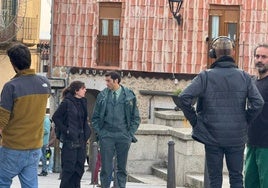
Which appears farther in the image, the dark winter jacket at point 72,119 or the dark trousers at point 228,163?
the dark winter jacket at point 72,119

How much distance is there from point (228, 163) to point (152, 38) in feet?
69.7

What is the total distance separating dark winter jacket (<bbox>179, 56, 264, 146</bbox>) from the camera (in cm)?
1064

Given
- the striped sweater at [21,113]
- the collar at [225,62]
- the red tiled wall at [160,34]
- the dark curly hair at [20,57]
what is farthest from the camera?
the red tiled wall at [160,34]

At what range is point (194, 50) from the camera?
3159 cm

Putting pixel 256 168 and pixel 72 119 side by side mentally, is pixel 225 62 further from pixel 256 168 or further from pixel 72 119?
pixel 72 119

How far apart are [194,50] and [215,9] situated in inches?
54.0

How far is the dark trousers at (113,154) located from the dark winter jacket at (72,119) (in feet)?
1.77

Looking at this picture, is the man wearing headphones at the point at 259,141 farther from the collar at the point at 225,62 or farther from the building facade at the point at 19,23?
the building facade at the point at 19,23

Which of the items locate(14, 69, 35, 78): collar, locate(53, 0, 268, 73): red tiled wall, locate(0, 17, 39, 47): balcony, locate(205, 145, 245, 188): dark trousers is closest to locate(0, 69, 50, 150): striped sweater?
locate(14, 69, 35, 78): collar

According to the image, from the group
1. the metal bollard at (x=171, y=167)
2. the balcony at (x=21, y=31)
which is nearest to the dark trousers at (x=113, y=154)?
the metal bollard at (x=171, y=167)

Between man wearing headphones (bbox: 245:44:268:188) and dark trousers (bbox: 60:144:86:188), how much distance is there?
3926 mm

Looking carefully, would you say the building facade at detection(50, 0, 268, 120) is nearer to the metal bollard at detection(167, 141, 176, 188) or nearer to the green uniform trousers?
the metal bollard at detection(167, 141, 176, 188)

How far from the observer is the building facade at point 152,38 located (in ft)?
103

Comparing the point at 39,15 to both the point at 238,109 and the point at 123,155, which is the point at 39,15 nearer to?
the point at 123,155
